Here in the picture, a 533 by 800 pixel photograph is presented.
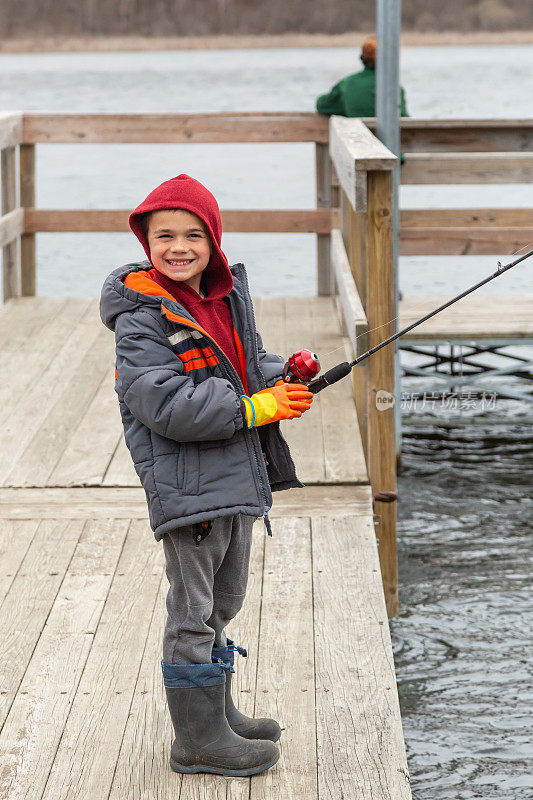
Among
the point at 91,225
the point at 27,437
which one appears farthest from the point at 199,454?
the point at 91,225

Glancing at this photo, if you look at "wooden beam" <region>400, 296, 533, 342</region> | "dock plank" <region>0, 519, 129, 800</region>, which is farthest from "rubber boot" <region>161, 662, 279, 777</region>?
"wooden beam" <region>400, 296, 533, 342</region>

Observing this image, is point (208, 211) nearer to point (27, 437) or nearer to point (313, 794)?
point (313, 794)

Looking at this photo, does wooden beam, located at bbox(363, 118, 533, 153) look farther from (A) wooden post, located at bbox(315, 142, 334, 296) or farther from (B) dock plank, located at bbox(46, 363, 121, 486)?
(B) dock plank, located at bbox(46, 363, 121, 486)

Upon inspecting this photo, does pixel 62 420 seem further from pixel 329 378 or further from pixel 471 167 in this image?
pixel 329 378

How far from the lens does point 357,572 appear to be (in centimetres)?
345

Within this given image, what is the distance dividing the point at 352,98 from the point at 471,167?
1.25 m

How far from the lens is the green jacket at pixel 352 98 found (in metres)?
6.59

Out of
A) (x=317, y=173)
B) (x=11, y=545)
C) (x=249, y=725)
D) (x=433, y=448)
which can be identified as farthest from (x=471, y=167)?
(x=249, y=725)

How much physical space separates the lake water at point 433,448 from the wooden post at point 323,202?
2.99 ft

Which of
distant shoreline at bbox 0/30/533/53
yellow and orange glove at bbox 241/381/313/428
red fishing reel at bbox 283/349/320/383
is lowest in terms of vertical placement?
yellow and orange glove at bbox 241/381/313/428

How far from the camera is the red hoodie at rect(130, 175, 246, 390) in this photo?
229 centimetres

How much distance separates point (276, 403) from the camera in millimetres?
2357

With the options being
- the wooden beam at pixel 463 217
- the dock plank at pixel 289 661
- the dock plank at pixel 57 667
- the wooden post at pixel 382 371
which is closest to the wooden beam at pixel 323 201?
the wooden beam at pixel 463 217

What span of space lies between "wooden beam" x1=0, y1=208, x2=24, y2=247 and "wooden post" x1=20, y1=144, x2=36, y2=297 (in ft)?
0.39
